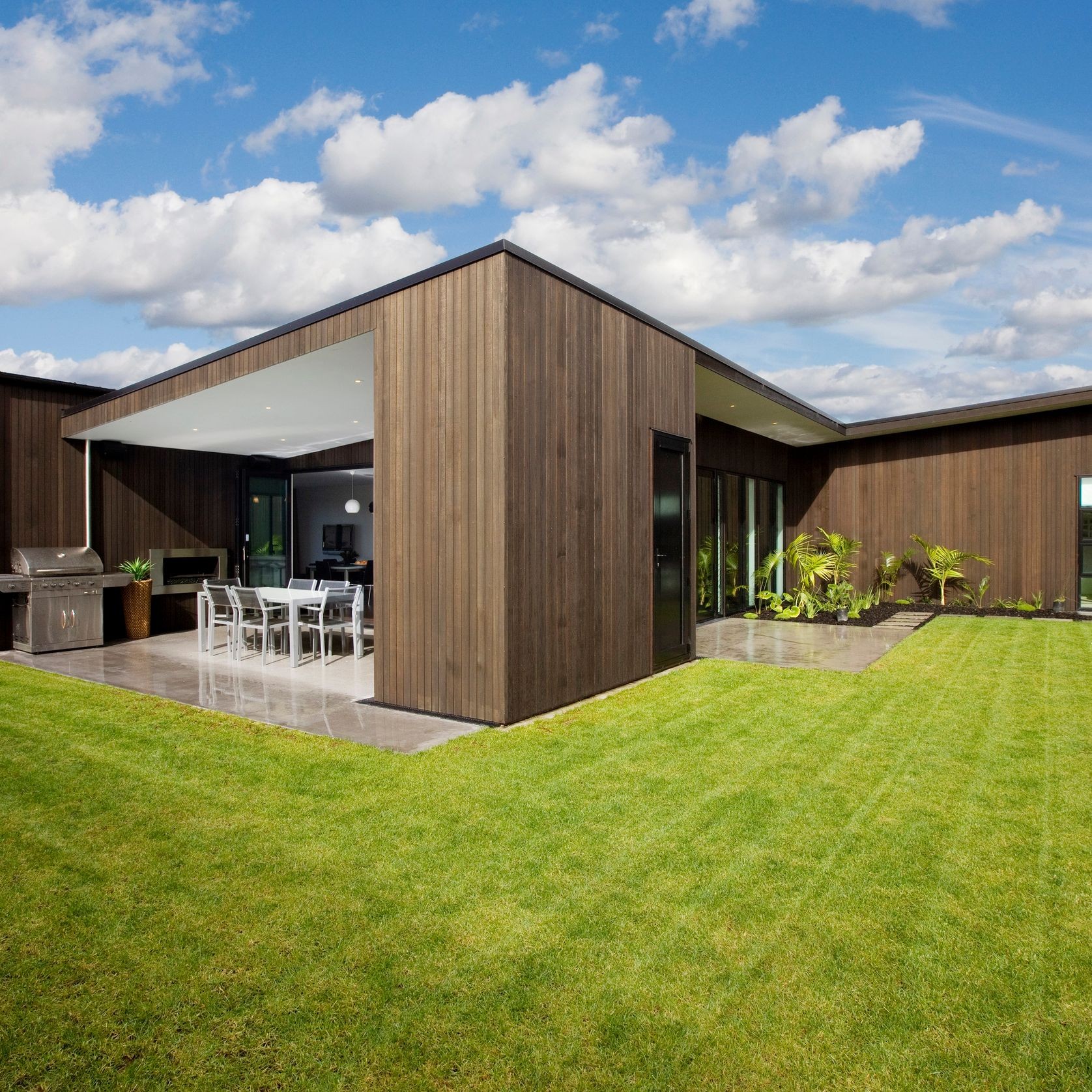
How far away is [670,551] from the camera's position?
22.5ft

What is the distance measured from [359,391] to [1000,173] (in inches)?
356

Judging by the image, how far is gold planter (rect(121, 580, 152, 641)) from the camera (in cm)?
927

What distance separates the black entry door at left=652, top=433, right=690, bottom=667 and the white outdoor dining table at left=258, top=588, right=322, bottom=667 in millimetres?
3392

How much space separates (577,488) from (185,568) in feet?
24.8

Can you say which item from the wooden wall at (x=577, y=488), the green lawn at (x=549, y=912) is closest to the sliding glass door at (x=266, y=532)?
the green lawn at (x=549, y=912)

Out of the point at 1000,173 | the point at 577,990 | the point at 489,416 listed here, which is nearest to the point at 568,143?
the point at 1000,173

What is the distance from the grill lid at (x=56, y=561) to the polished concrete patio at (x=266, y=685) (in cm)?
92

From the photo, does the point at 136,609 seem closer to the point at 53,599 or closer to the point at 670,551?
the point at 53,599

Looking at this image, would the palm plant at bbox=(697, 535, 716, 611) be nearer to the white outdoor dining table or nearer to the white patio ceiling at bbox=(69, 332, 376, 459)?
the white patio ceiling at bbox=(69, 332, 376, 459)

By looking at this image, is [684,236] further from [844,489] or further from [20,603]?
[20,603]

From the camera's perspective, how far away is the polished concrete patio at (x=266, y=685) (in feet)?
15.4

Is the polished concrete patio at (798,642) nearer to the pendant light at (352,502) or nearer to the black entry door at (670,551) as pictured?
the black entry door at (670,551)

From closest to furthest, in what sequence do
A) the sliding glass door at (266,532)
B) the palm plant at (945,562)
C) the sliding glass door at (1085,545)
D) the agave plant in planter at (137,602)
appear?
the agave plant in planter at (137,602) → the sliding glass door at (1085,545) → the sliding glass door at (266,532) → the palm plant at (945,562)

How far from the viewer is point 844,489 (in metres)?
13.1
